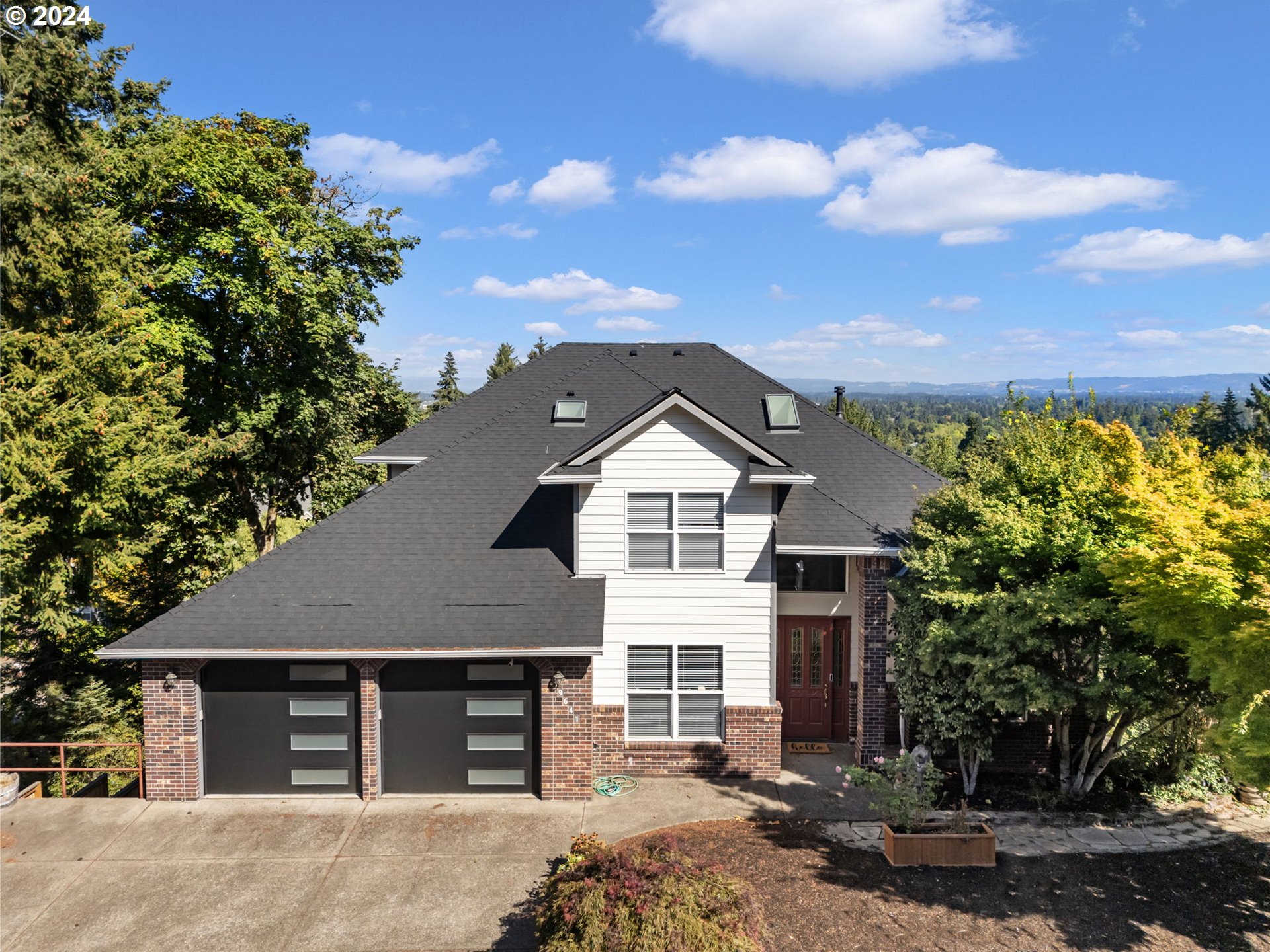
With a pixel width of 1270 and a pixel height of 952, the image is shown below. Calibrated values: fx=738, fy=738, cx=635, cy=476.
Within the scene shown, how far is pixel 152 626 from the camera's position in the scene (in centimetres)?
1190

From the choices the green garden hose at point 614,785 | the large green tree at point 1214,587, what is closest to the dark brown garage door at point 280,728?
the green garden hose at point 614,785

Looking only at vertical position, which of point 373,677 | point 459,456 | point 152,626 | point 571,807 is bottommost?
point 571,807

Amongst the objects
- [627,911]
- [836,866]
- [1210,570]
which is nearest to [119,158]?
[627,911]

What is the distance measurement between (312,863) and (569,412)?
980 centimetres

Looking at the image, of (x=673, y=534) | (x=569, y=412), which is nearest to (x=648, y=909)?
(x=673, y=534)

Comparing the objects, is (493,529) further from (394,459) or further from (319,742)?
(319,742)

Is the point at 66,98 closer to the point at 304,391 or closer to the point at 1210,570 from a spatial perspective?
the point at 304,391

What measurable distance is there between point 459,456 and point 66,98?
1048 centimetres

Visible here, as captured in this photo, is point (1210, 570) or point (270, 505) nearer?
point (1210, 570)

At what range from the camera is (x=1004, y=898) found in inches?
371

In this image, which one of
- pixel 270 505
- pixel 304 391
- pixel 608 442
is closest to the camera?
pixel 608 442

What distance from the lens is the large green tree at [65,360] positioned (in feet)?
43.5

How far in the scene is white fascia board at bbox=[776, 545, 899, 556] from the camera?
512 inches

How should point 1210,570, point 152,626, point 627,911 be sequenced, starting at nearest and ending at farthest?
1. point 627,911
2. point 1210,570
3. point 152,626
